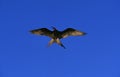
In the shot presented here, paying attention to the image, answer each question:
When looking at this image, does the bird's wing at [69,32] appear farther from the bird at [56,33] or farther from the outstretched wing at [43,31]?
the outstretched wing at [43,31]

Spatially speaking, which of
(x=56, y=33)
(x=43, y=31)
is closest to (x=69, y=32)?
(x=56, y=33)

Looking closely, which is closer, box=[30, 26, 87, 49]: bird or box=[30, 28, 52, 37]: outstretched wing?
box=[30, 26, 87, 49]: bird

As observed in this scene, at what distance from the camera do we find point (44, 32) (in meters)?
18.2

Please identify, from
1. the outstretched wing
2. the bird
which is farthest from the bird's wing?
the outstretched wing

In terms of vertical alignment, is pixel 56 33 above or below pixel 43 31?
below

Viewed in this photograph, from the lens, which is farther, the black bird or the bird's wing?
the bird's wing

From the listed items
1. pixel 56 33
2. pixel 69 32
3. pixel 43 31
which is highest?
pixel 43 31

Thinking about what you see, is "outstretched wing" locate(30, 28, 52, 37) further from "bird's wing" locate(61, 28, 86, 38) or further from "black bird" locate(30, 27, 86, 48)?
"bird's wing" locate(61, 28, 86, 38)

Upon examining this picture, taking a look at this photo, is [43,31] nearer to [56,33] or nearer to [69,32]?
[56,33]

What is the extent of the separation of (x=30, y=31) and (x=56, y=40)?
2.36 metres

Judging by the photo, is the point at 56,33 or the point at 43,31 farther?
the point at 43,31

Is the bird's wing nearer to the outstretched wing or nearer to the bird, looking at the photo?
the bird

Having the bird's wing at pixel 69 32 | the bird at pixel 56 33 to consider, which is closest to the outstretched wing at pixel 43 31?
the bird at pixel 56 33

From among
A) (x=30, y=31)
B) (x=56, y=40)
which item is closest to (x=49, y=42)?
(x=56, y=40)
